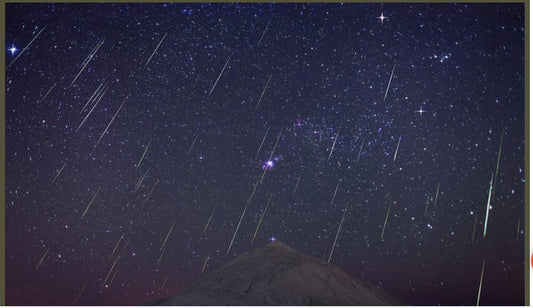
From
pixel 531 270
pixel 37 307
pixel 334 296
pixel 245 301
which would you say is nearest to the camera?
pixel 531 270

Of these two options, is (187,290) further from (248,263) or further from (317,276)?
(317,276)

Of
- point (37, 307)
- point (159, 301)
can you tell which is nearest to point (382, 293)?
point (159, 301)

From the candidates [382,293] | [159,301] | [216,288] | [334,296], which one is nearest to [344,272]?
[382,293]

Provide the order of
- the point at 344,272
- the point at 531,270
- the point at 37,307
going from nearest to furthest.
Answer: the point at 531,270 → the point at 37,307 → the point at 344,272

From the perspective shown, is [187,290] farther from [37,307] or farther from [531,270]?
[531,270]

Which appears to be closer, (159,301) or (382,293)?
(159,301)

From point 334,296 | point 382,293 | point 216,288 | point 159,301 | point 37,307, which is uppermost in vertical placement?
point 382,293

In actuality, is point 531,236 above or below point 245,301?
above
